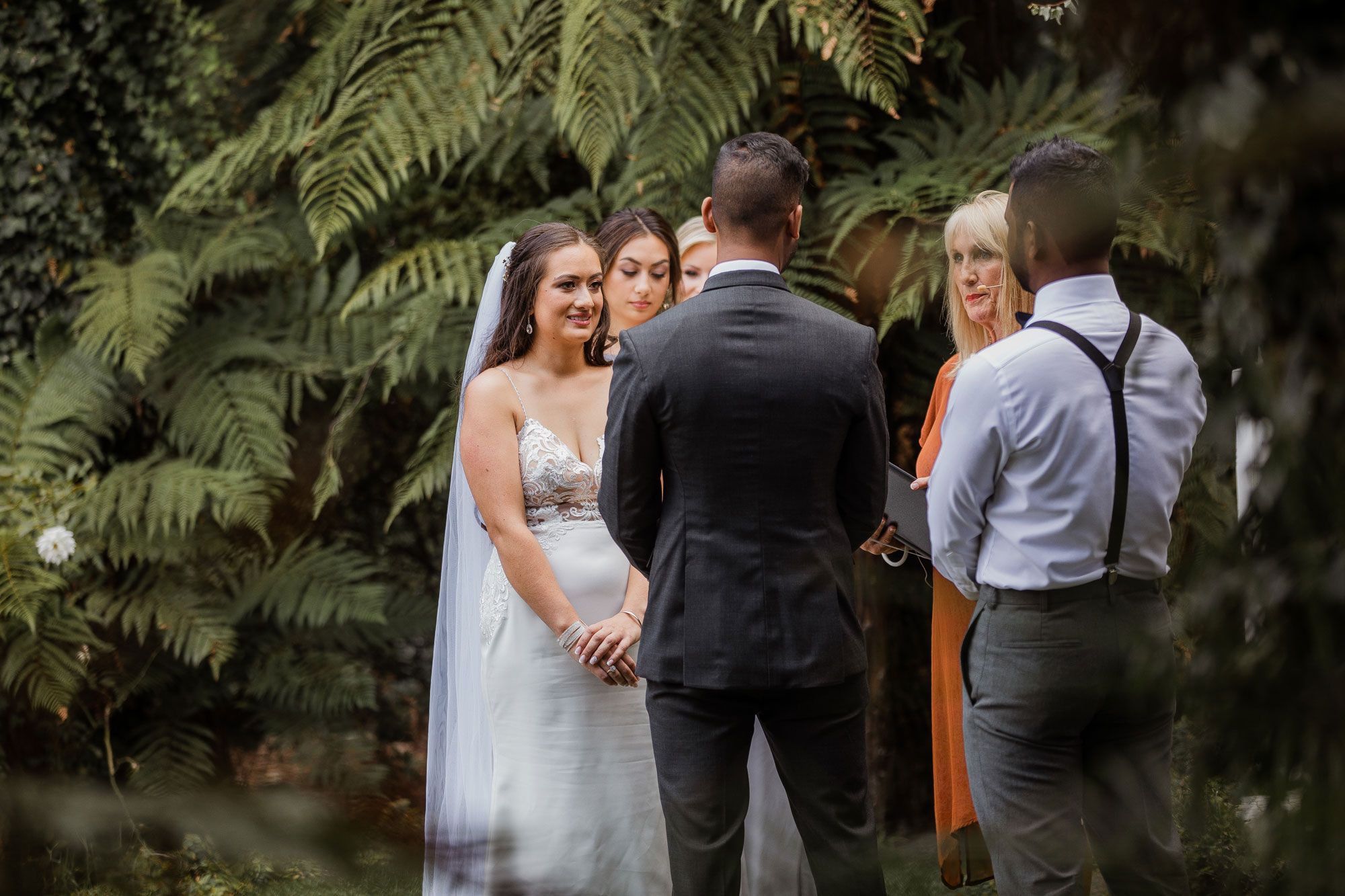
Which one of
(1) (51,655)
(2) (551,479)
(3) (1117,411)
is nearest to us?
(3) (1117,411)

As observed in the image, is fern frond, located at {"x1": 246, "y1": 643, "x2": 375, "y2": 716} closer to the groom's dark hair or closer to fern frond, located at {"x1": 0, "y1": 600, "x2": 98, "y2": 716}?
fern frond, located at {"x1": 0, "y1": 600, "x2": 98, "y2": 716}

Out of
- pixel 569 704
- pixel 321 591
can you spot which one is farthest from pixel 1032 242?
pixel 321 591

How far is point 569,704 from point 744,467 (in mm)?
1034

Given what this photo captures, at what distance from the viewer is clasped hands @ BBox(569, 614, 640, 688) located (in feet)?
8.27

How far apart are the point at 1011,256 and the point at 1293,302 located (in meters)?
1.29

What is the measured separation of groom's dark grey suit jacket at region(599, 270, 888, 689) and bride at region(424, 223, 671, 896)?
0.59 metres

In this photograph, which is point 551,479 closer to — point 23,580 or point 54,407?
point 23,580

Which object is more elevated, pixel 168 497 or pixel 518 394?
Result: pixel 518 394

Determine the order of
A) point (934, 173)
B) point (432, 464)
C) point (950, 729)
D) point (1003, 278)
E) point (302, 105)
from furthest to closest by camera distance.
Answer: point (302, 105), point (432, 464), point (934, 173), point (950, 729), point (1003, 278)

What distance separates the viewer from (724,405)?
74.0 inches

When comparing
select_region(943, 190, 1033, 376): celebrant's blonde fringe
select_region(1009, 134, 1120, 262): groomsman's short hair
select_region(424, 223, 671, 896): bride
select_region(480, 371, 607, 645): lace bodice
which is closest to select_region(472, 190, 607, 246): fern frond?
select_region(424, 223, 671, 896): bride

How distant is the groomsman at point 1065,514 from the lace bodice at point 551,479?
1.09 meters

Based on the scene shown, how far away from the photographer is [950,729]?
97.3 inches

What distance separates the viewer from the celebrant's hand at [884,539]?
2400 millimetres
